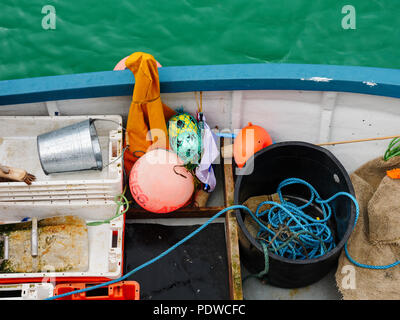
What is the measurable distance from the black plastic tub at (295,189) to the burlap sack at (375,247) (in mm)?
147

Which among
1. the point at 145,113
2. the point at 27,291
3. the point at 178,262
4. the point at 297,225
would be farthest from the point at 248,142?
the point at 27,291

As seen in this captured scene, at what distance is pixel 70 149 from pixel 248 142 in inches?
58.0

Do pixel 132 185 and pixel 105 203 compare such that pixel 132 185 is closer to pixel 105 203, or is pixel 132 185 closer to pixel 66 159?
pixel 105 203

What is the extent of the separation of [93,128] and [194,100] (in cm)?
91

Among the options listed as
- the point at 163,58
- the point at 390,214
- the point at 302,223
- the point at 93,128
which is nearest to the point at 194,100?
the point at 93,128

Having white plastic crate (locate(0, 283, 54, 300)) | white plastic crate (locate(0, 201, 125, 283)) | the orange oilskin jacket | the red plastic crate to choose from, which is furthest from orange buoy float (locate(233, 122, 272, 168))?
white plastic crate (locate(0, 283, 54, 300))

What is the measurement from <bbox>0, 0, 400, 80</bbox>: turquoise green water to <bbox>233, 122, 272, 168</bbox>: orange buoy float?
2.68 metres

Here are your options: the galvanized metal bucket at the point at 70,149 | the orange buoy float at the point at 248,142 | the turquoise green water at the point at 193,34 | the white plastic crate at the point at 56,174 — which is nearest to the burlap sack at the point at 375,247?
the orange buoy float at the point at 248,142

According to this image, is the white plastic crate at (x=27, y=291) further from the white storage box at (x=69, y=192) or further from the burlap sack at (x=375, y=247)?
the burlap sack at (x=375, y=247)

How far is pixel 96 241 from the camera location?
11.9ft

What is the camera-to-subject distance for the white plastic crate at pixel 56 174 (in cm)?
343

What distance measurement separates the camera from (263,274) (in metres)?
3.26

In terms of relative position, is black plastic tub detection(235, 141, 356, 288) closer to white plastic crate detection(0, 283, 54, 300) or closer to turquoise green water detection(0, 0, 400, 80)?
white plastic crate detection(0, 283, 54, 300)

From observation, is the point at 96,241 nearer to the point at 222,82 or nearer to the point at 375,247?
the point at 222,82
